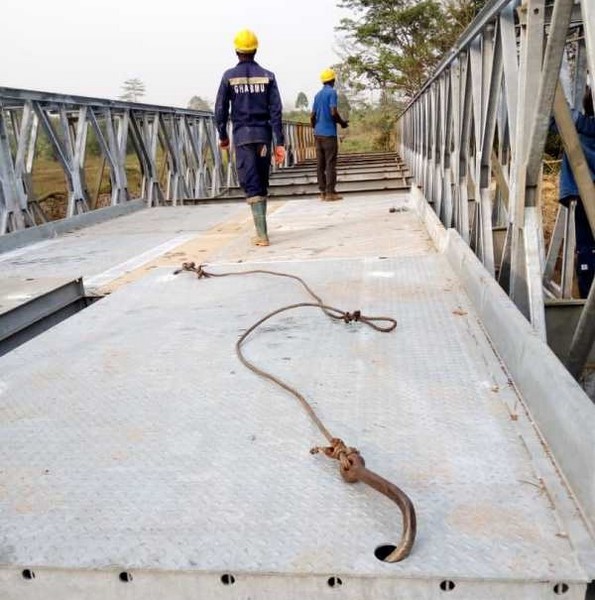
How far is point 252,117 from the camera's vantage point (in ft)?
14.9

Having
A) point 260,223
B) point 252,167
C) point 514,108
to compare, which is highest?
point 514,108

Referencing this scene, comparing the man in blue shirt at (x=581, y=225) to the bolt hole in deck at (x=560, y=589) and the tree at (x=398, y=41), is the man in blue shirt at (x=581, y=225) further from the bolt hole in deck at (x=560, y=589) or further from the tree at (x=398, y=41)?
the tree at (x=398, y=41)

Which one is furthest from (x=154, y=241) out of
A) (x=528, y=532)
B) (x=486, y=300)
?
(x=528, y=532)

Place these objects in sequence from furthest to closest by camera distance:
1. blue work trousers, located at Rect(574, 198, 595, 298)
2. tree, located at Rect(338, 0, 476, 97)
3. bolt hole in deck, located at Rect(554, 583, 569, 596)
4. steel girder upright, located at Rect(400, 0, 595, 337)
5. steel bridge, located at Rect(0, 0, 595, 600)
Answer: tree, located at Rect(338, 0, 476, 97) < blue work trousers, located at Rect(574, 198, 595, 298) < steel girder upright, located at Rect(400, 0, 595, 337) < steel bridge, located at Rect(0, 0, 595, 600) < bolt hole in deck, located at Rect(554, 583, 569, 596)

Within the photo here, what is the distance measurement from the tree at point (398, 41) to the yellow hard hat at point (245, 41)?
20630 millimetres

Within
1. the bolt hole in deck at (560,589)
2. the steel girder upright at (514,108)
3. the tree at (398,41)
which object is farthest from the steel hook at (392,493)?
the tree at (398,41)

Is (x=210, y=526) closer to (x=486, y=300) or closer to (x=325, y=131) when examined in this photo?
(x=486, y=300)

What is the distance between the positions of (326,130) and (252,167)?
10.2 feet

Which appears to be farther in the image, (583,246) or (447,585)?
(583,246)

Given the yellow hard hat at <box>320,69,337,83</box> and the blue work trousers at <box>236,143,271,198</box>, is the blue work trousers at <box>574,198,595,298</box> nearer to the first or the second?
the blue work trousers at <box>236,143,271,198</box>

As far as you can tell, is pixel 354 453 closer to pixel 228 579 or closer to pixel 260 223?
pixel 228 579

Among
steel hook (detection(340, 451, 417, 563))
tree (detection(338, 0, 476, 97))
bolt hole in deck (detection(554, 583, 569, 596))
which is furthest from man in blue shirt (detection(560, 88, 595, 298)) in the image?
A: tree (detection(338, 0, 476, 97))

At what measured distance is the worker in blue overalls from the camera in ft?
14.6

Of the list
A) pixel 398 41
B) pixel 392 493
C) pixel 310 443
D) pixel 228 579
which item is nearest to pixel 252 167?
pixel 310 443
